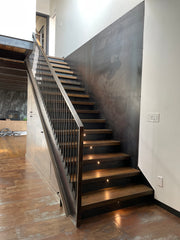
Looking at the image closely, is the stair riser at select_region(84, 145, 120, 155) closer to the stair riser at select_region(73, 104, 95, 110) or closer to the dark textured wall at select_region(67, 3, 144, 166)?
the dark textured wall at select_region(67, 3, 144, 166)

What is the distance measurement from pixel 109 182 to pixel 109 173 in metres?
0.13

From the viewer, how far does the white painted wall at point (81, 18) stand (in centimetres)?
377

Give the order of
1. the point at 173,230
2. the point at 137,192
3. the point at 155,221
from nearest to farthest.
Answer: the point at 173,230 → the point at 155,221 → the point at 137,192

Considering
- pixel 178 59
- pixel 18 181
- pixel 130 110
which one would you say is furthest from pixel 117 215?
pixel 178 59

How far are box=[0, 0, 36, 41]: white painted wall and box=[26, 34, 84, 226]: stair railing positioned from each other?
1190mm

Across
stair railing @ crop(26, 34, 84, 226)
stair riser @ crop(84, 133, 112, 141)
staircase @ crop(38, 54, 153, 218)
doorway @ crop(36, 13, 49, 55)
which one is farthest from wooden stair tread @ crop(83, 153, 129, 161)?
doorway @ crop(36, 13, 49, 55)

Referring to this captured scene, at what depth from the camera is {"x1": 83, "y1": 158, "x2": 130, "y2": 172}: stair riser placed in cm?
271

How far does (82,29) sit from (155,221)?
16.4ft

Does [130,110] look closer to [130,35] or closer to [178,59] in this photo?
[178,59]

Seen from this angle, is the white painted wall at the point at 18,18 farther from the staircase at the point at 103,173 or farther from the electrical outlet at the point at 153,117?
the electrical outlet at the point at 153,117

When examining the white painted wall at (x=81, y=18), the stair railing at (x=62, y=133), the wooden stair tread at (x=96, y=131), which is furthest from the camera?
the white painted wall at (x=81, y=18)

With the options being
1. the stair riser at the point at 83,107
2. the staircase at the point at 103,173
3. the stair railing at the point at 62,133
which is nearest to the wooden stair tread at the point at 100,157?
the staircase at the point at 103,173

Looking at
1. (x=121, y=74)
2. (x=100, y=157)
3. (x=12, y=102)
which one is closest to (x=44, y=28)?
(x=12, y=102)

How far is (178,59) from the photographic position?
2.26 m
